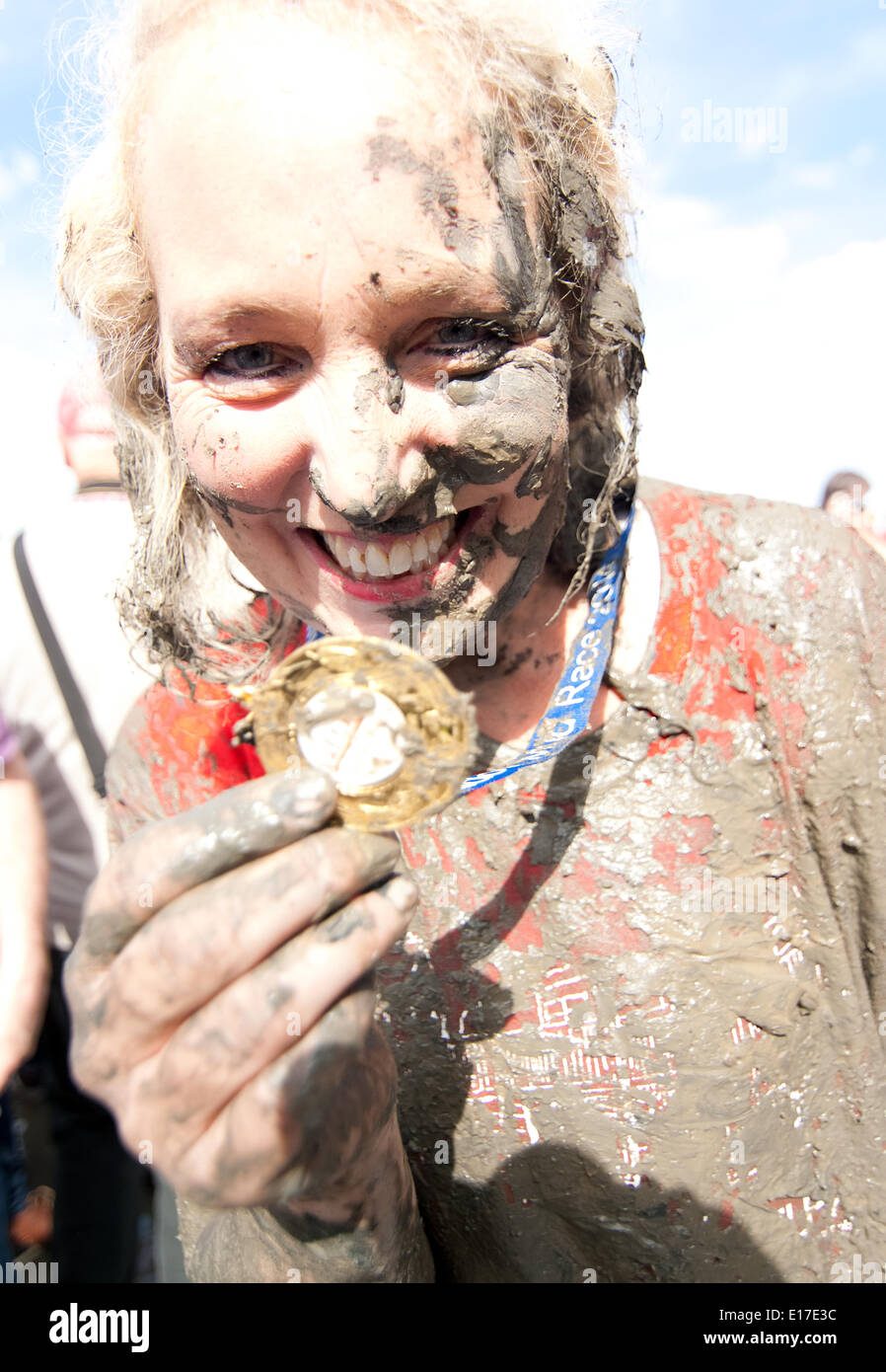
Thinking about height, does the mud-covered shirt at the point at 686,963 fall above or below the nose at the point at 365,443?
below

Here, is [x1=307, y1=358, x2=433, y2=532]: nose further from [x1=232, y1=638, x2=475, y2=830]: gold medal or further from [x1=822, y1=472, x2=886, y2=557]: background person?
[x1=822, y1=472, x2=886, y2=557]: background person

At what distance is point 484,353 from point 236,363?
438 mm

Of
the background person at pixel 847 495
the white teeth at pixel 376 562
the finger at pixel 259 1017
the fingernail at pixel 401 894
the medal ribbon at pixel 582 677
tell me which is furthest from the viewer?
the background person at pixel 847 495

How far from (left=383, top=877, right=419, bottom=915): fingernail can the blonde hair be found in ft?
2.77

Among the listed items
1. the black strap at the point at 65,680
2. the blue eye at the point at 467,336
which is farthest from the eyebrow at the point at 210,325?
the black strap at the point at 65,680

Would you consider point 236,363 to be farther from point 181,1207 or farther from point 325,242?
point 181,1207

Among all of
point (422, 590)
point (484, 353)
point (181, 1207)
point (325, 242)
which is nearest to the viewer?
point (325, 242)

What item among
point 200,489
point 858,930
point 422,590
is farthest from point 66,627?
point 858,930

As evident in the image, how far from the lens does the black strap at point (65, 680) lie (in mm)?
3438

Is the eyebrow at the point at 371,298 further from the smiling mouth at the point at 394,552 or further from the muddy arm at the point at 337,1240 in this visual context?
the muddy arm at the point at 337,1240

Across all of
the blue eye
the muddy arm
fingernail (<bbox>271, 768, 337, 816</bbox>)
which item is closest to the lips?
the blue eye

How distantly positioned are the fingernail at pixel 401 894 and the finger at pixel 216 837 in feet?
0.53

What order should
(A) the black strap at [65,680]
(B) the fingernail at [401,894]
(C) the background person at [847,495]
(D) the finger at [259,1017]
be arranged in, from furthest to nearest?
1. (C) the background person at [847,495]
2. (A) the black strap at [65,680]
3. (B) the fingernail at [401,894]
4. (D) the finger at [259,1017]

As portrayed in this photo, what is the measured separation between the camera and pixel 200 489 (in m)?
1.68
